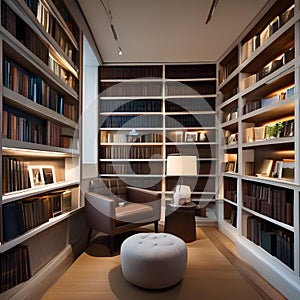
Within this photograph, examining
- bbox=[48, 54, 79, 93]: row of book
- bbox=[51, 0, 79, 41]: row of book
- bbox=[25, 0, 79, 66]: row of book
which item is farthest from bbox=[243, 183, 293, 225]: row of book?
bbox=[51, 0, 79, 41]: row of book

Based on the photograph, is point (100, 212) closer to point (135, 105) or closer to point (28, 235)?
point (28, 235)

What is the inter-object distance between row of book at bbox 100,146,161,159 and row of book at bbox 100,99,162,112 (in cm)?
66

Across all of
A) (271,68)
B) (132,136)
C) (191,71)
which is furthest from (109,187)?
(271,68)

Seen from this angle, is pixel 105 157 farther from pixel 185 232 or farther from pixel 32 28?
pixel 32 28

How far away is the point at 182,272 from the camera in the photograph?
7.16 feet

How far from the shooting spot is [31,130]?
6.36ft

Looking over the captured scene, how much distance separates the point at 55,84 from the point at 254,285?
2597 millimetres

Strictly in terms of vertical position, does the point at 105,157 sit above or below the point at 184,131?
below

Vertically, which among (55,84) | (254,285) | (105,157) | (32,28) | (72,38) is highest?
(72,38)

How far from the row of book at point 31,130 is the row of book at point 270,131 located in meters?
2.12

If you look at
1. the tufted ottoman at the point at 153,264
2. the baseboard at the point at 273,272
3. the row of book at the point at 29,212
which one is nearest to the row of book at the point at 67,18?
the row of book at the point at 29,212

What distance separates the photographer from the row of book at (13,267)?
4.95ft

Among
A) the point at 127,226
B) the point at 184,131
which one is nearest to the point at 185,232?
the point at 127,226

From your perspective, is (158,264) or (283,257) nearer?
(158,264)
